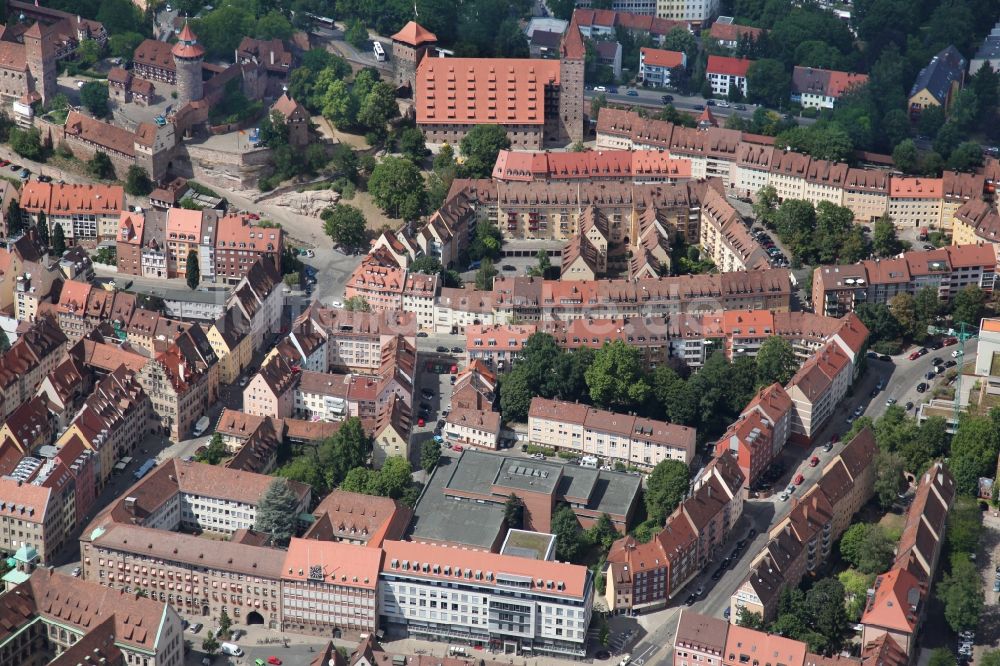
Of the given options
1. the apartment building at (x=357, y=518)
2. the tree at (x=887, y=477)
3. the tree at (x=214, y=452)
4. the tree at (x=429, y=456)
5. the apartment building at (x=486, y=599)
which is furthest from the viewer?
the tree at (x=214, y=452)

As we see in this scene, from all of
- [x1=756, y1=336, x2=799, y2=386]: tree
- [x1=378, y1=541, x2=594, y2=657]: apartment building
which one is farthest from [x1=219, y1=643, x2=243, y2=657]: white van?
[x1=756, y1=336, x2=799, y2=386]: tree

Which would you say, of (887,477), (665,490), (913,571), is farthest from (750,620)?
(887,477)

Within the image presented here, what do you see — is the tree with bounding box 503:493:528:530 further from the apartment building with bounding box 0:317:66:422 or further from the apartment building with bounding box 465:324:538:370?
the apartment building with bounding box 0:317:66:422

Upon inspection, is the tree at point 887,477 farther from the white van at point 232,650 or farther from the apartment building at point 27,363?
the apartment building at point 27,363

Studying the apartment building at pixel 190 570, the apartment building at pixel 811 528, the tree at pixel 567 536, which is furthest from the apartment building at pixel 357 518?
the apartment building at pixel 811 528

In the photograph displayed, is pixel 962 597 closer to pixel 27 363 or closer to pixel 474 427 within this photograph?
pixel 474 427

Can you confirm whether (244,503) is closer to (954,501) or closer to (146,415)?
(146,415)
